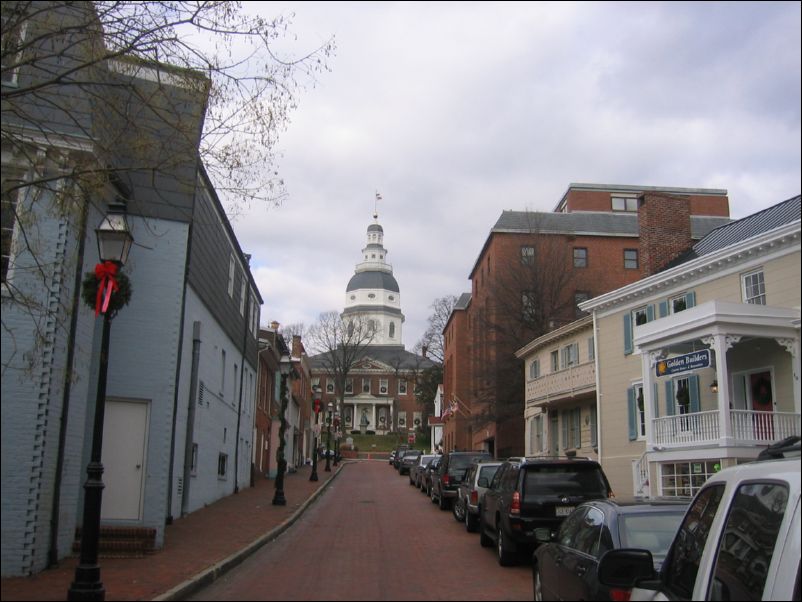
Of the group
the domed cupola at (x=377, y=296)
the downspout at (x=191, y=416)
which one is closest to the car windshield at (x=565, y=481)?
the downspout at (x=191, y=416)

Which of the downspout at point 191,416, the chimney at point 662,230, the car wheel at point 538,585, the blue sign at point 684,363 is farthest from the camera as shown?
the chimney at point 662,230

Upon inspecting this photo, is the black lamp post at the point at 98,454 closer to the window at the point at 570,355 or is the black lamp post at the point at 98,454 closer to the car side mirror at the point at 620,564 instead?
the car side mirror at the point at 620,564

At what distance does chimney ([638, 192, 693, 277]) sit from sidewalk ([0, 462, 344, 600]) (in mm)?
15470

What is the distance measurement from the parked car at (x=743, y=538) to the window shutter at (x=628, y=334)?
22.3 meters

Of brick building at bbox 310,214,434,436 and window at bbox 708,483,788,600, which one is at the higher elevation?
brick building at bbox 310,214,434,436

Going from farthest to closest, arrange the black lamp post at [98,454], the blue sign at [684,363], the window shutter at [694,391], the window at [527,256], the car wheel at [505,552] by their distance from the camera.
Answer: the window at [527,256]
the window shutter at [694,391]
the blue sign at [684,363]
the car wheel at [505,552]
the black lamp post at [98,454]

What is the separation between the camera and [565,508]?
12547 mm

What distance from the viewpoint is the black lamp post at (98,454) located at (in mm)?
8828

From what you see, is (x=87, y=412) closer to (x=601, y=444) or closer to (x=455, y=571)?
(x=455, y=571)

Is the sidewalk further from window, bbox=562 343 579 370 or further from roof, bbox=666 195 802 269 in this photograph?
roof, bbox=666 195 802 269

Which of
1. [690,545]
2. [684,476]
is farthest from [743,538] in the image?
[684,476]

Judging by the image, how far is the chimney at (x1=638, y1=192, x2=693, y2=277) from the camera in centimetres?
2805

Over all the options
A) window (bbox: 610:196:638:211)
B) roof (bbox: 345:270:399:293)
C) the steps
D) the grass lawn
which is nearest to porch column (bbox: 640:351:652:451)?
the steps

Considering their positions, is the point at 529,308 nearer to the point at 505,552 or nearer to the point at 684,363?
the point at 684,363
